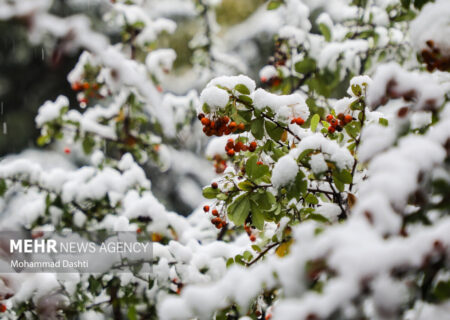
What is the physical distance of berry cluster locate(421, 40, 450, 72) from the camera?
104 cm

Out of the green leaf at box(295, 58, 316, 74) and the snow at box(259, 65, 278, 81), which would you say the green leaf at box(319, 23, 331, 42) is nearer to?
the green leaf at box(295, 58, 316, 74)

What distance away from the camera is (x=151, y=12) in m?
5.82

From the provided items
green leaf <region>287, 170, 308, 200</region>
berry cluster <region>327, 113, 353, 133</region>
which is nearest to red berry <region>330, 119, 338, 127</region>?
berry cluster <region>327, 113, 353, 133</region>

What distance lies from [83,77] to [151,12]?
3.13 metres

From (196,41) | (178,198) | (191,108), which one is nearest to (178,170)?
(178,198)

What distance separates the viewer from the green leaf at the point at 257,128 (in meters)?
1.45

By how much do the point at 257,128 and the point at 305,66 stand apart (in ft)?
4.31

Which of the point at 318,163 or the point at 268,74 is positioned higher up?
the point at 268,74

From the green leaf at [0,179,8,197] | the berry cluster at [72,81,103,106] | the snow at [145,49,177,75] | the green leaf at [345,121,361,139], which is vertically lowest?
the green leaf at [345,121,361,139]

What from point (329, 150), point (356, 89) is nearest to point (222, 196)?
point (329, 150)

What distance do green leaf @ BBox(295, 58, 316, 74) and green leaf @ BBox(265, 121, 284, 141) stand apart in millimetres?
1221

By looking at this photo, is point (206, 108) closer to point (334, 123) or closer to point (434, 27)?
point (334, 123)

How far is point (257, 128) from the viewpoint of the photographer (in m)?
1.45

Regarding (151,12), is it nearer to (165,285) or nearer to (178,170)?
(178,170)
